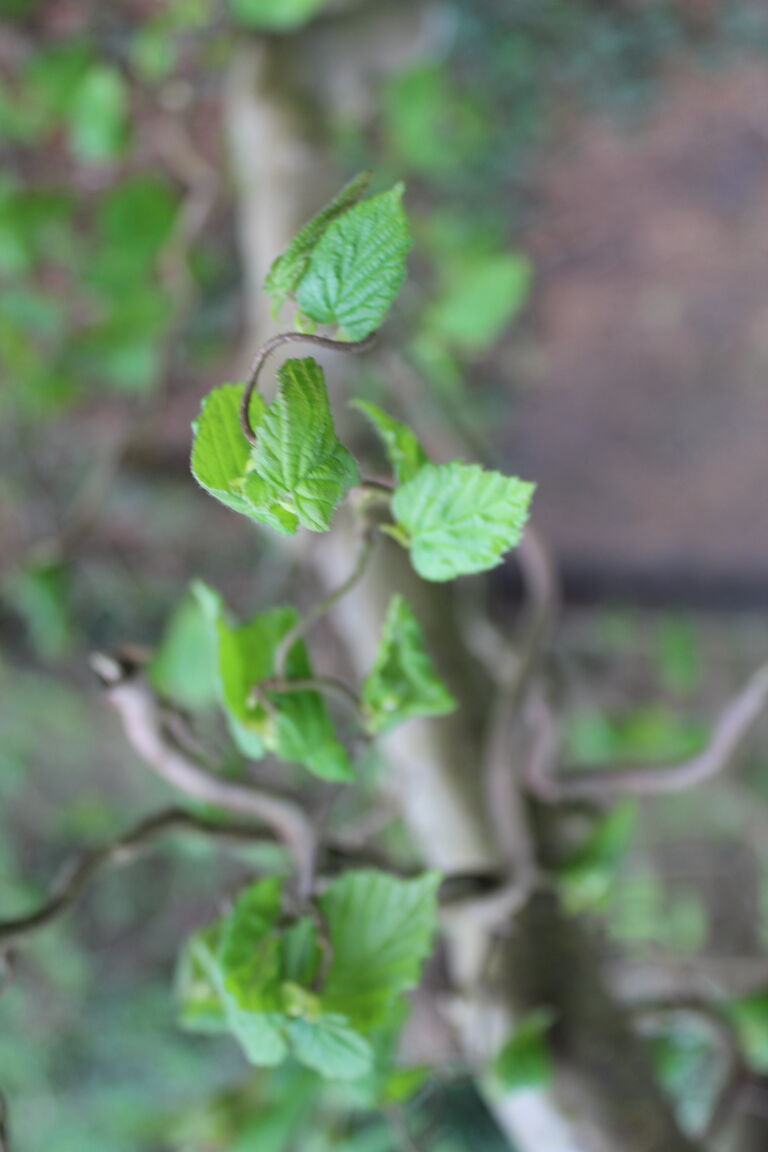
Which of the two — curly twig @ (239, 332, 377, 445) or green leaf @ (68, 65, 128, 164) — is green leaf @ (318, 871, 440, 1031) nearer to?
curly twig @ (239, 332, 377, 445)

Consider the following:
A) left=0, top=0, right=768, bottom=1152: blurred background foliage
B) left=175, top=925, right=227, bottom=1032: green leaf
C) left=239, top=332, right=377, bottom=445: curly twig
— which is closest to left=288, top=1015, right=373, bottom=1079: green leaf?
left=175, top=925, right=227, bottom=1032: green leaf

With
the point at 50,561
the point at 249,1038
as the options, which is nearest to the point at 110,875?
the point at 50,561

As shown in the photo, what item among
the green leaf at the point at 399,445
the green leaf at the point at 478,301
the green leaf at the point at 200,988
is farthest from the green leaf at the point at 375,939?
the green leaf at the point at 478,301

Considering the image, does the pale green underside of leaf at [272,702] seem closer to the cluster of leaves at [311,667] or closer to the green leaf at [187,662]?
the cluster of leaves at [311,667]

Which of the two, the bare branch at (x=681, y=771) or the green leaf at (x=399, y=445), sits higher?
the green leaf at (x=399, y=445)

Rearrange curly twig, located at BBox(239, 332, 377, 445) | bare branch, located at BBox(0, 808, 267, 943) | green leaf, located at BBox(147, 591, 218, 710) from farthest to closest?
green leaf, located at BBox(147, 591, 218, 710) → bare branch, located at BBox(0, 808, 267, 943) → curly twig, located at BBox(239, 332, 377, 445)

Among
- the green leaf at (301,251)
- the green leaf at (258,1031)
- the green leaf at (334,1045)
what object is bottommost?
the green leaf at (334,1045)

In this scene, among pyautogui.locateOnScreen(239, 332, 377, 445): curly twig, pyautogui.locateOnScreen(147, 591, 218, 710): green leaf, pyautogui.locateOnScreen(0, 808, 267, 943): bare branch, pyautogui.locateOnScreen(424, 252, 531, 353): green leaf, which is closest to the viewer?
pyautogui.locateOnScreen(239, 332, 377, 445): curly twig

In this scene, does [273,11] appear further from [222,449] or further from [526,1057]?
[526,1057]
